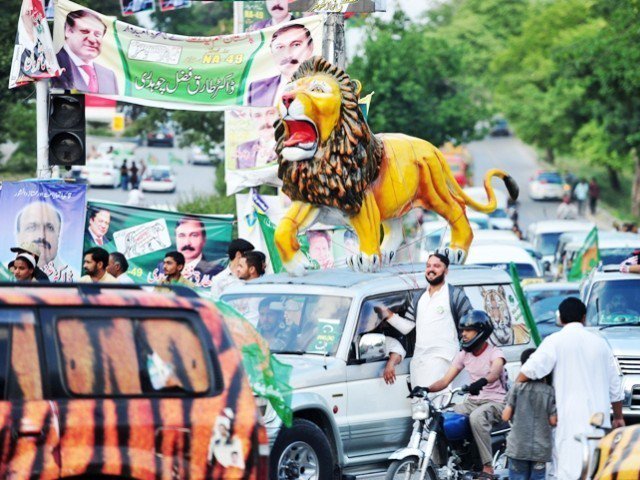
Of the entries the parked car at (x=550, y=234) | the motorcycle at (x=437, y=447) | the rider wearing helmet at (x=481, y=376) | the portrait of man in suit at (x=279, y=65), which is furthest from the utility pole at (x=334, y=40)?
the parked car at (x=550, y=234)

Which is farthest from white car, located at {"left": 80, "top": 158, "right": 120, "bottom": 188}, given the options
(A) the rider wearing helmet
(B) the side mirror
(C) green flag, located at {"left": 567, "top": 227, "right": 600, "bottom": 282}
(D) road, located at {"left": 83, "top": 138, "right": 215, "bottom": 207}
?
(A) the rider wearing helmet

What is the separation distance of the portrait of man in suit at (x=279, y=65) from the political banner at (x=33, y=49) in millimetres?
2296

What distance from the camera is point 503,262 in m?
23.9

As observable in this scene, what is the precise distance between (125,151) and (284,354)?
222 ft

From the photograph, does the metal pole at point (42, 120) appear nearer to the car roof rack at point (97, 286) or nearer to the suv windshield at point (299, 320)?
the suv windshield at point (299, 320)

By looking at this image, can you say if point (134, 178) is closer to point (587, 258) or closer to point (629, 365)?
point (587, 258)

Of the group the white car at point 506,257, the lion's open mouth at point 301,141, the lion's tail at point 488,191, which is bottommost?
the white car at point 506,257

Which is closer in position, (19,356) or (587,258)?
(19,356)

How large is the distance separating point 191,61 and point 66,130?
1.91 metres

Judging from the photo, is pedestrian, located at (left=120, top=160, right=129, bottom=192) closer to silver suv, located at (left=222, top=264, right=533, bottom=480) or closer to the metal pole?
the metal pole

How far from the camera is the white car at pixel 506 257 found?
23.9 metres

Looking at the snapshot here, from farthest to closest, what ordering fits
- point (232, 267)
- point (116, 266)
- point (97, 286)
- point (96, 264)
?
point (116, 266)
point (232, 267)
point (96, 264)
point (97, 286)

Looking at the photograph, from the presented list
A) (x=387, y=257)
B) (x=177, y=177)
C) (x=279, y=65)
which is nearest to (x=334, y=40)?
(x=279, y=65)

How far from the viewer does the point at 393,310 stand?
12023mm
